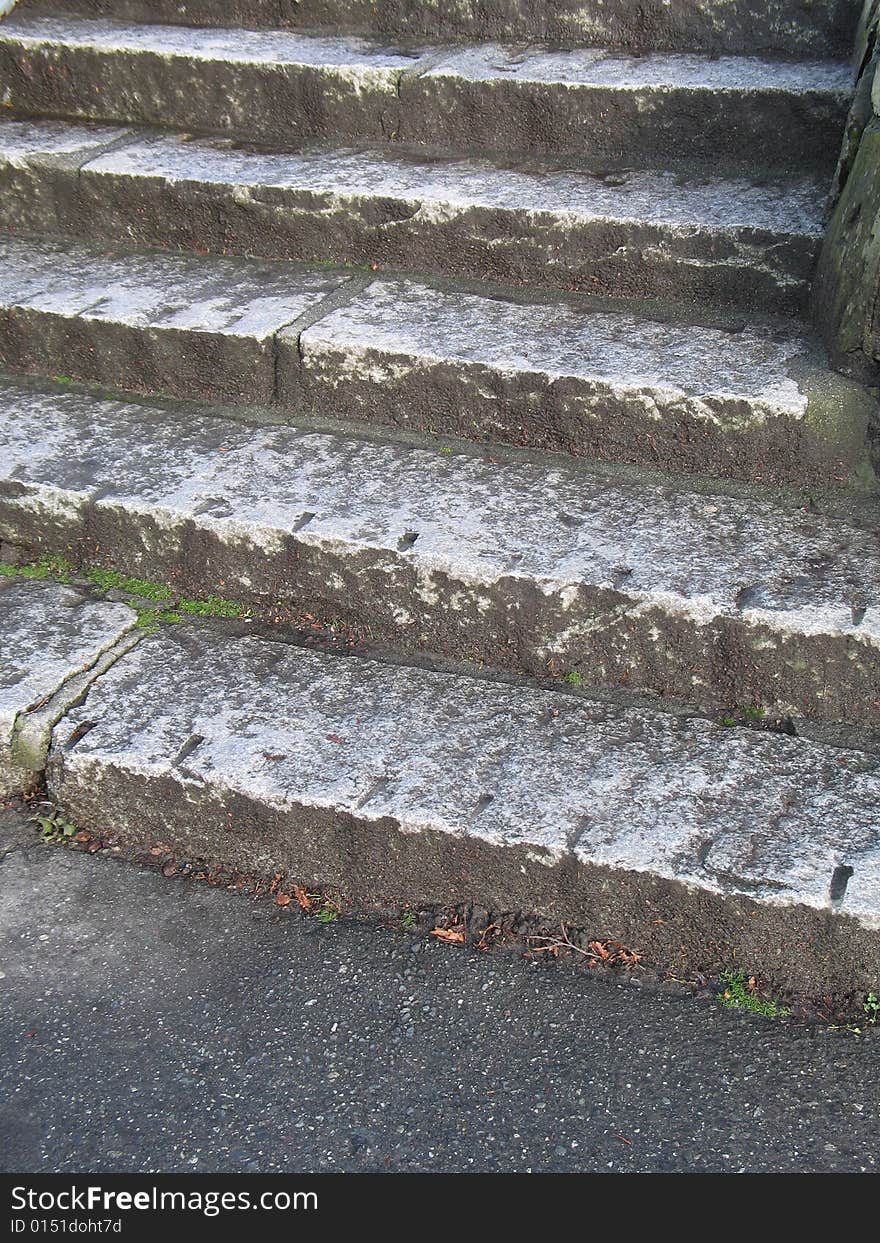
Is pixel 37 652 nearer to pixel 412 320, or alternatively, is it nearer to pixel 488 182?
pixel 412 320

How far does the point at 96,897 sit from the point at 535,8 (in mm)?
2983

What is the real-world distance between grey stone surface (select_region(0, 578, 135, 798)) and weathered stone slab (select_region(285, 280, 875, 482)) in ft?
2.61

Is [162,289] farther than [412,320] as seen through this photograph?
Yes

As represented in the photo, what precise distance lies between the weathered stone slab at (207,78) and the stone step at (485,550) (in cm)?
119

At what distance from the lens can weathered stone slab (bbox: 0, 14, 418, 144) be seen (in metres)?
3.46

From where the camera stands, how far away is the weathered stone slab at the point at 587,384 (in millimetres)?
2600

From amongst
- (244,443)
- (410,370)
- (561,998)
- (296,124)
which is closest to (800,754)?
(561,998)

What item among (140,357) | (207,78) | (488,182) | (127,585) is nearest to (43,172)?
(207,78)

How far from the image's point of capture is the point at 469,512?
8.60 feet

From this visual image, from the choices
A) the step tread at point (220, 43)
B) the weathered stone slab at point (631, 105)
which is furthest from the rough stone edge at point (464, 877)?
the step tread at point (220, 43)

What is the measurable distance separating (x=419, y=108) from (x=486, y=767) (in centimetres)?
217

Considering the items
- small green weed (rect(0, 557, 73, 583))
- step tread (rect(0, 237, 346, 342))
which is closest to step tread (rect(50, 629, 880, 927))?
small green weed (rect(0, 557, 73, 583))

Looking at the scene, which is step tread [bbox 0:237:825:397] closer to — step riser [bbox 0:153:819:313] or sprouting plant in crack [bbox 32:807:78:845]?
step riser [bbox 0:153:819:313]

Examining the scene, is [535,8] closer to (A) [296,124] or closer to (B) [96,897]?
(A) [296,124]
